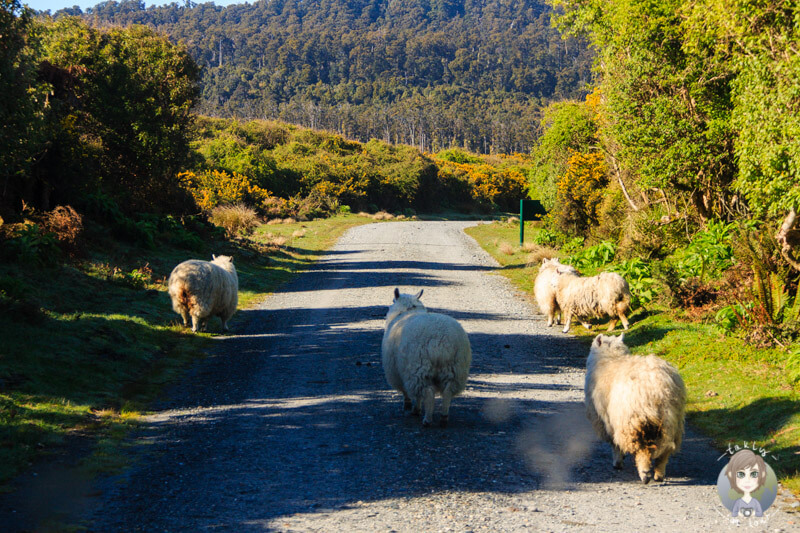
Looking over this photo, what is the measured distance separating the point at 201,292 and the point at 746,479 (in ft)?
34.2

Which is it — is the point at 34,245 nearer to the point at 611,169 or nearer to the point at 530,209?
the point at 611,169

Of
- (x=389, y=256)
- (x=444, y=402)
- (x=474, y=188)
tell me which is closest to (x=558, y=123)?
(x=389, y=256)

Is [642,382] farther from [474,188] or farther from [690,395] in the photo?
[474,188]

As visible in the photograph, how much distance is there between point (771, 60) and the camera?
10.1 m

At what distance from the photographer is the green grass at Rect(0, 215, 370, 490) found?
7.58 meters

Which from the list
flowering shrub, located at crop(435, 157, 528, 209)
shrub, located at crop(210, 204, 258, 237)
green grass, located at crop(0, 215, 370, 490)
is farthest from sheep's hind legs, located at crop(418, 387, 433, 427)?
flowering shrub, located at crop(435, 157, 528, 209)

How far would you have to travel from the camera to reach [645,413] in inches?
240

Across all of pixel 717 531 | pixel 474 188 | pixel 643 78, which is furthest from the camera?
pixel 474 188

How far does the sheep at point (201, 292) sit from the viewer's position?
1315 cm

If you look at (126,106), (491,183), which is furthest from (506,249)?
(491,183)

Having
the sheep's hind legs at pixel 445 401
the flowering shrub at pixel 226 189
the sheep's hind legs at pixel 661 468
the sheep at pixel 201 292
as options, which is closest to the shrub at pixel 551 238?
the sheep at pixel 201 292

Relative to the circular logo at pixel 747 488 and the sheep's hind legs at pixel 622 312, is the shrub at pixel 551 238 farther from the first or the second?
the circular logo at pixel 747 488

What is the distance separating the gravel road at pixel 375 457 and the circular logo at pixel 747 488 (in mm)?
116

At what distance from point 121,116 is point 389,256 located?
12.4m
